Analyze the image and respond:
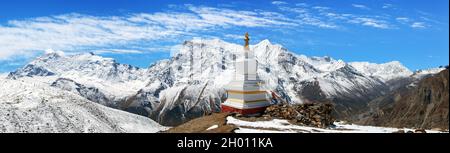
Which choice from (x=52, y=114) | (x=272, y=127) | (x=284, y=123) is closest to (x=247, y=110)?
(x=284, y=123)

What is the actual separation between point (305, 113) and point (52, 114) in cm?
7070

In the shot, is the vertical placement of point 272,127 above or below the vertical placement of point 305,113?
below

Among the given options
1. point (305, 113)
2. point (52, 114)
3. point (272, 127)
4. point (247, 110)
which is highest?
point (247, 110)

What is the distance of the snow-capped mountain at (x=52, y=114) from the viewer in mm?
79375

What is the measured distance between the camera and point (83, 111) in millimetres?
94375

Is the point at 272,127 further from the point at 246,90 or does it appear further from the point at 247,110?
the point at 246,90

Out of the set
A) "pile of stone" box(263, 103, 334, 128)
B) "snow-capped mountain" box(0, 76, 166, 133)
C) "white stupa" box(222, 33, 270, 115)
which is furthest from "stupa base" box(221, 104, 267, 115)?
"snow-capped mountain" box(0, 76, 166, 133)

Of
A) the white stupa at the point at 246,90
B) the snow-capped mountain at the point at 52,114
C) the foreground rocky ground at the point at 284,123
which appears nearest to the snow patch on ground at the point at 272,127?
the foreground rocky ground at the point at 284,123

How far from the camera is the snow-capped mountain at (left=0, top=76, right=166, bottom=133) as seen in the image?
3125 inches

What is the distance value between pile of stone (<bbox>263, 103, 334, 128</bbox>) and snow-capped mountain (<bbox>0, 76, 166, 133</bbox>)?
5787 centimetres

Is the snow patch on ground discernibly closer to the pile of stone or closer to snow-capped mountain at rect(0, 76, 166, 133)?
the pile of stone

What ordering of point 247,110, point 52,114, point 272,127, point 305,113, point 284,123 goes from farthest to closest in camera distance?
point 52,114
point 247,110
point 305,113
point 284,123
point 272,127

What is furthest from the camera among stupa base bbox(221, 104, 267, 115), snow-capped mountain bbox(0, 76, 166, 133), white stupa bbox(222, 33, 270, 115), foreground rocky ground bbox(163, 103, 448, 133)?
snow-capped mountain bbox(0, 76, 166, 133)

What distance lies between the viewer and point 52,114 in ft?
284
